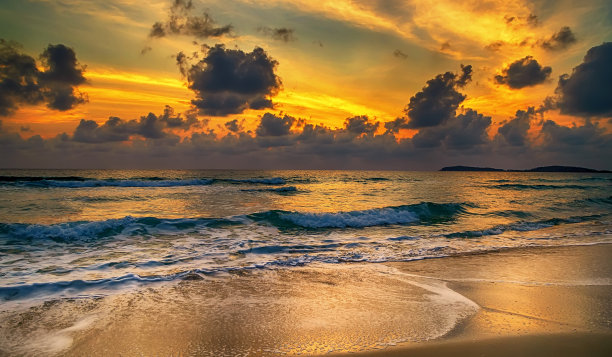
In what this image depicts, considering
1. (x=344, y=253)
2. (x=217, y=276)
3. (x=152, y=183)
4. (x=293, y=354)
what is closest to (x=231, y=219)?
(x=344, y=253)

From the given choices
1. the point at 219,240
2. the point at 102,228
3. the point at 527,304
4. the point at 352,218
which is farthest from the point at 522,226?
the point at 102,228

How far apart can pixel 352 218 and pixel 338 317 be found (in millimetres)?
13072

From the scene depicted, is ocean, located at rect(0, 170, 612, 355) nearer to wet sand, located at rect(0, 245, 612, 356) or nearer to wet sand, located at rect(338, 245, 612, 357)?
wet sand, located at rect(0, 245, 612, 356)

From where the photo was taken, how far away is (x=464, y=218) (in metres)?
19.5

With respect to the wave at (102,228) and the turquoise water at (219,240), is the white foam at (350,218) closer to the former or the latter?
the turquoise water at (219,240)

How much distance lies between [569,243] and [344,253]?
789cm

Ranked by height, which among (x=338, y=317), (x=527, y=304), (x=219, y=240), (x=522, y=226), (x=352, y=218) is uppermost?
(x=527, y=304)

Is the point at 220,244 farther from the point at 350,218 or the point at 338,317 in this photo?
the point at 350,218

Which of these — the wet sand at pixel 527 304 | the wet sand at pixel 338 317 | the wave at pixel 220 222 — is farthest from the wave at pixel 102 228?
the wet sand at pixel 527 304

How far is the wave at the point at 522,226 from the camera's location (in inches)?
556

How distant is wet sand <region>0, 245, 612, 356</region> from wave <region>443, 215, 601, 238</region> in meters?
6.26

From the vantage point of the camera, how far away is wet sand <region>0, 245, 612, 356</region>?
4117 millimetres

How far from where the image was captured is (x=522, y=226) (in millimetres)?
16344

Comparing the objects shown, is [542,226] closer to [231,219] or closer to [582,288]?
[582,288]
